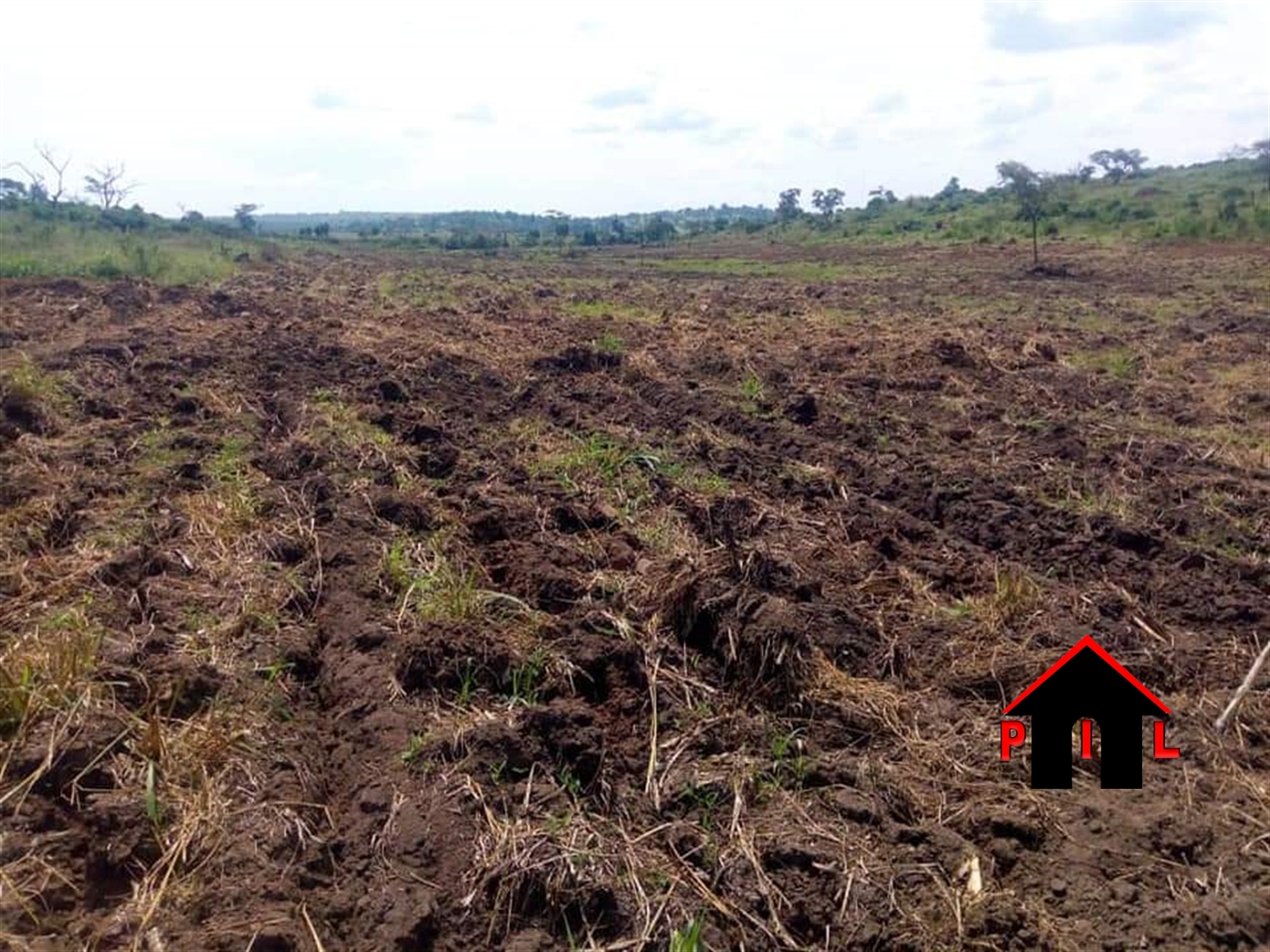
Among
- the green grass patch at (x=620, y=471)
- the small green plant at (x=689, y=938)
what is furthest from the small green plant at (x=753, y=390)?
the small green plant at (x=689, y=938)

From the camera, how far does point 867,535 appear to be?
622 centimetres

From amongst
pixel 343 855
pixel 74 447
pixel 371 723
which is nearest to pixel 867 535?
pixel 371 723

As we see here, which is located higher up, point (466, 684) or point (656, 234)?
point (656, 234)

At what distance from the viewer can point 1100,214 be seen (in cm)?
3597

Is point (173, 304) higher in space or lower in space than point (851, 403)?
higher

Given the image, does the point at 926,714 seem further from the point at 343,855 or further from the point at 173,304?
the point at 173,304

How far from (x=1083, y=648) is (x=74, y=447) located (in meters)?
7.42

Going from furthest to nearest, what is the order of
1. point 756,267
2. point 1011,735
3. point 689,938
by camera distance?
1. point 756,267
2. point 1011,735
3. point 689,938

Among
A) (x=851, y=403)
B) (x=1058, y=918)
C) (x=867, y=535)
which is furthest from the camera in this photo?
(x=851, y=403)

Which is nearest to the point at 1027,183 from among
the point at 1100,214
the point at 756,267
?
the point at 756,267

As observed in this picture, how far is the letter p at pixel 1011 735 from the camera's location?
12.9 feet

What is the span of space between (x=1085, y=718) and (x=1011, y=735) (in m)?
0.34

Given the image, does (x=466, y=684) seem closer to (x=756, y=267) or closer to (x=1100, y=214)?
(x=756, y=267)

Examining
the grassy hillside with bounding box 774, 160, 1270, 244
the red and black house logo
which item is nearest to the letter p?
the red and black house logo
